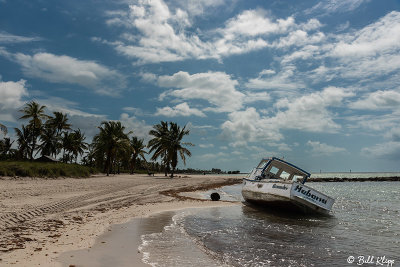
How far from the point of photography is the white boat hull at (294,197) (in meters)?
14.0

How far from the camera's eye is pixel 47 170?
83.1 feet

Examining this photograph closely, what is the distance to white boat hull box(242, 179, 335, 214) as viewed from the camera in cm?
1398

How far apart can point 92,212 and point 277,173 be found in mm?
13103

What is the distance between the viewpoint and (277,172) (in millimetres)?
20078

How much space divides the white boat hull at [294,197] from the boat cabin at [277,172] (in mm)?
2662

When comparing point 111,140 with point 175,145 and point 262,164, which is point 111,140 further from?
point 262,164

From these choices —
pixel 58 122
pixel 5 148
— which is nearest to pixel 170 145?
pixel 58 122

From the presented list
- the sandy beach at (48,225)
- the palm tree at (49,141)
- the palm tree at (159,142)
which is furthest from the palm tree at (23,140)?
the sandy beach at (48,225)

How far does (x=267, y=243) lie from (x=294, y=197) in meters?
6.11

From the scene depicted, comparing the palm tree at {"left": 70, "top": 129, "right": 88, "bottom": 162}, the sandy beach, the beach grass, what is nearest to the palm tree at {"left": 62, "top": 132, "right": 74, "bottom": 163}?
the palm tree at {"left": 70, "top": 129, "right": 88, "bottom": 162}

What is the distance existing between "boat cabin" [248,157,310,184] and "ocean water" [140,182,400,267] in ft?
18.5

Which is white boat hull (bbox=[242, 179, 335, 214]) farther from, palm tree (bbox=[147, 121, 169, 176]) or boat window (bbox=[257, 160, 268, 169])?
palm tree (bbox=[147, 121, 169, 176])

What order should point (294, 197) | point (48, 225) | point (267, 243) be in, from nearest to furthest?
1. point (48, 225)
2. point (267, 243)
3. point (294, 197)

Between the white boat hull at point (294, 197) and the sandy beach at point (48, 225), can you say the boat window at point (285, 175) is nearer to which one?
the white boat hull at point (294, 197)
